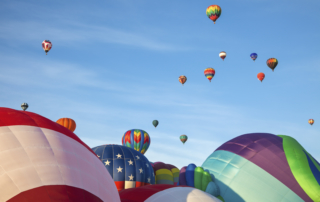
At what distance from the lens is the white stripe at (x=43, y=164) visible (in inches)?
186

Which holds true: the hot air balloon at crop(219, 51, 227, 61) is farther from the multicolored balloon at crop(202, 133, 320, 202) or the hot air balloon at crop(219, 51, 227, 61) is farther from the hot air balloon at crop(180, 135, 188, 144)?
the multicolored balloon at crop(202, 133, 320, 202)

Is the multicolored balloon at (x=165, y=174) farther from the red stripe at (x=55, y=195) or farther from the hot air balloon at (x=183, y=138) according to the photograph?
the red stripe at (x=55, y=195)

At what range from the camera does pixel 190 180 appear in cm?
1217

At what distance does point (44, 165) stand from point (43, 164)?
2 cm

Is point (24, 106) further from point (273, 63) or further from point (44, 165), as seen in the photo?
point (44, 165)

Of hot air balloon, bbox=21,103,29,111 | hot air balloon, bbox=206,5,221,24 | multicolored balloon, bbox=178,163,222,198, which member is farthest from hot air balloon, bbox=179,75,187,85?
multicolored balloon, bbox=178,163,222,198

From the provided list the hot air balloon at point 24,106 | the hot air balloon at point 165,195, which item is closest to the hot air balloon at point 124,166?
the hot air balloon at point 165,195

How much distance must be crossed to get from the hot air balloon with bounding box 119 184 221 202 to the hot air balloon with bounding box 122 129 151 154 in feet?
74.4

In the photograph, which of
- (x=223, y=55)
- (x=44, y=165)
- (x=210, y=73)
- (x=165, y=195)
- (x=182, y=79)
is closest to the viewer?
(x=44, y=165)

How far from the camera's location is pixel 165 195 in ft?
25.4

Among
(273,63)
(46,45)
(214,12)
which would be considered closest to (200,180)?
(46,45)

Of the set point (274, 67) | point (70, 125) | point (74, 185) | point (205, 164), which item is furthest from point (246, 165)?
point (274, 67)

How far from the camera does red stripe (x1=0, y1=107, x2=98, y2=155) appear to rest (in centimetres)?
536

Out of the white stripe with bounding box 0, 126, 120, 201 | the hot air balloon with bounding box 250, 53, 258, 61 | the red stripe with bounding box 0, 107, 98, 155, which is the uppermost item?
the hot air balloon with bounding box 250, 53, 258, 61
